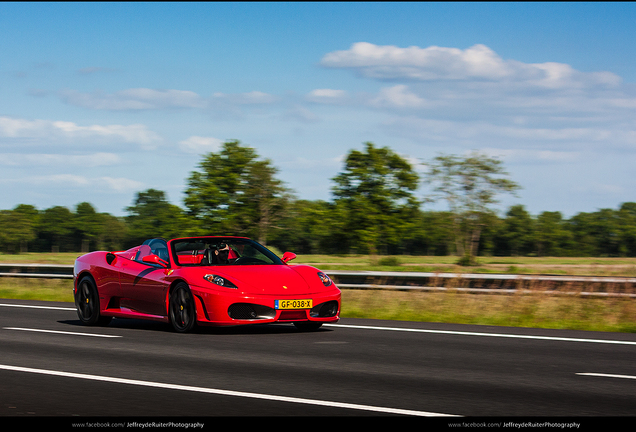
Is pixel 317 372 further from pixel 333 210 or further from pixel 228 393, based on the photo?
pixel 333 210

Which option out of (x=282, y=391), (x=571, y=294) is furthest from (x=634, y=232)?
(x=282, y=391)

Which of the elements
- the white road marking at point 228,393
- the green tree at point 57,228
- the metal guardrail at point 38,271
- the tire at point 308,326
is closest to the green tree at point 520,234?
the green tree at point 57,228

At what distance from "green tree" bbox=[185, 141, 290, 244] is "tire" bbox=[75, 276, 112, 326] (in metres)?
73.9

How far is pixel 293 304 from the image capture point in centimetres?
1009

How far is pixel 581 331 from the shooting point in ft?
36.8

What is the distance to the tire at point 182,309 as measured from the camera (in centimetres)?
1031

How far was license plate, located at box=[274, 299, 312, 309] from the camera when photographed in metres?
9.99

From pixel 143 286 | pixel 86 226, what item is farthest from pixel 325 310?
pixel 86 226

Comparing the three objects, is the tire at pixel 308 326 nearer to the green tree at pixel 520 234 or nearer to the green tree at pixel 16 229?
the green tree at pixel 520 234

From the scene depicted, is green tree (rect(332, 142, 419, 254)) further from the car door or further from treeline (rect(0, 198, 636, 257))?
the car door

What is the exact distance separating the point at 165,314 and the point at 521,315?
6130 millimetres

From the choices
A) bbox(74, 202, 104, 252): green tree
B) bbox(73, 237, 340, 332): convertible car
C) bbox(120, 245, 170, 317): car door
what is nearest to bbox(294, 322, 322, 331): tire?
bbox(73, 237, 340, 332): convertible car

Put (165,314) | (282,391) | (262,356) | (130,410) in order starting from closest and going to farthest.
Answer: (130,410) < (282,391) < (262,356) < (165,314)

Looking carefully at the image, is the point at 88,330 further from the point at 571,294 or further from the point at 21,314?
the point at 571,294
